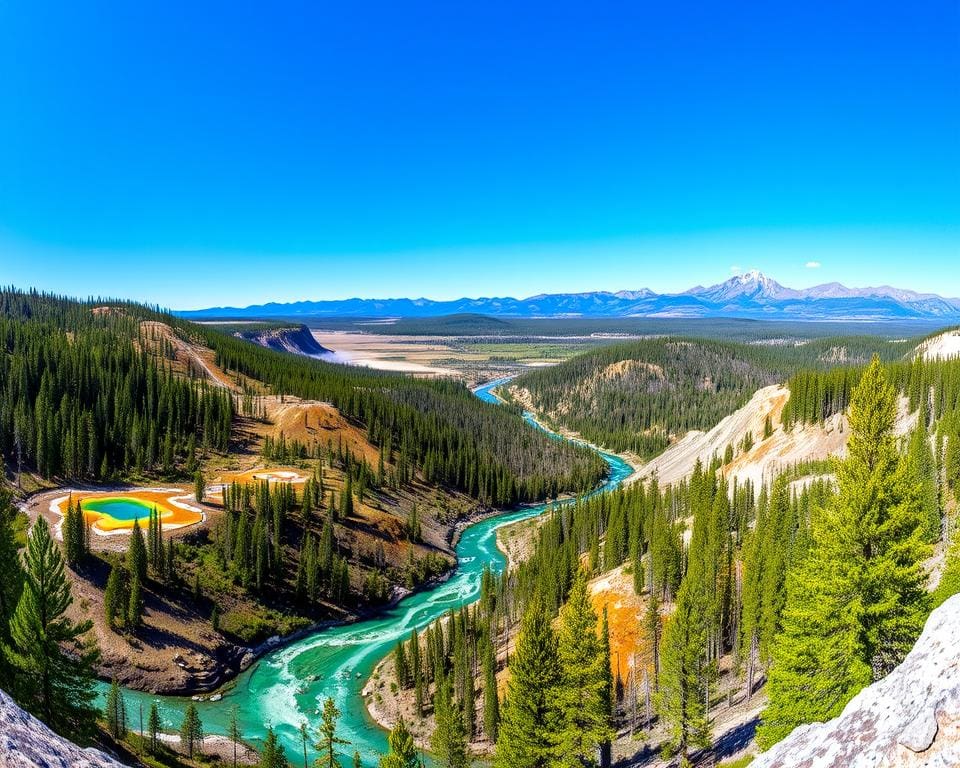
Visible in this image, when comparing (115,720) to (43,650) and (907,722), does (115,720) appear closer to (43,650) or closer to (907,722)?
(43,650)

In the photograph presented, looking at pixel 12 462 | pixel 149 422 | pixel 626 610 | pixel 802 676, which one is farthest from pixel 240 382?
pixel 802 676

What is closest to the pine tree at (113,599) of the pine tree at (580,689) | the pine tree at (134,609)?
the pine tree at (134,609)

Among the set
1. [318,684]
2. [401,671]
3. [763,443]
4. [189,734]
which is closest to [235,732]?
[189,734]

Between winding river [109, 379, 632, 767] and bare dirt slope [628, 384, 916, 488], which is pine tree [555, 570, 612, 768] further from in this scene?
bare dirt slope [628, 384, 916, 488]

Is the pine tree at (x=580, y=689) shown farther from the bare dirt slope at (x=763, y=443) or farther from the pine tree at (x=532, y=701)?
the bare dirt slope at (x=763, y=443)

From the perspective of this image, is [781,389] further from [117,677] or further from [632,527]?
[117,677]
